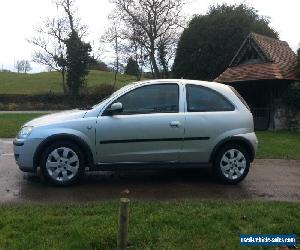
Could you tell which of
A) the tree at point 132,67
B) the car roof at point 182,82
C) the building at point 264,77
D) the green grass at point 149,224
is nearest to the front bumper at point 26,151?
the green grass at point 149,224

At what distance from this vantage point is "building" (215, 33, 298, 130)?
25.2 meters

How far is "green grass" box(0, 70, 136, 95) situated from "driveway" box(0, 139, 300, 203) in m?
37.4

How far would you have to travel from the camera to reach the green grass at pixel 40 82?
1877 inches

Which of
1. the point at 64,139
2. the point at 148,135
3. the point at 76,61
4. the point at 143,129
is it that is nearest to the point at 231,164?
the point at 148,135

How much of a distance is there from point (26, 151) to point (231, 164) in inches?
134

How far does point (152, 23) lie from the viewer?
42.1 meters

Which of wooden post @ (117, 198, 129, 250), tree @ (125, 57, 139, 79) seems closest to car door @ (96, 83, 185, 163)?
wooden post @ (117, 198, 129, 250)

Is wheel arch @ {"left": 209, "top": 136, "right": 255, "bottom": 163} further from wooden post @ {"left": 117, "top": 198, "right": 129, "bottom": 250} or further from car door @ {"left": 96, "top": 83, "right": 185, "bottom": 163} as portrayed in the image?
wooden post @ {"left": 117, "top": 198, "right": 129, "bottom": 250}

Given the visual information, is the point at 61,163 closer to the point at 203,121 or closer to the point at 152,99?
the point at 152,99

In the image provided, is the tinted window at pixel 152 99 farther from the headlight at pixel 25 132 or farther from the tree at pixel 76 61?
the tree at pixel 76 61

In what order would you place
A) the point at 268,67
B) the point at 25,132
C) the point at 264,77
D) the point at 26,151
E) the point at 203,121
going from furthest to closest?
the point at 268,67 < the point at 264,77 < the point at 203,121 < the point at 25,132 < the point at 26,151

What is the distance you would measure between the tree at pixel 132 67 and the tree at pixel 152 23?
391 centimetres

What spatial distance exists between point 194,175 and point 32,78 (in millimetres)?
54355

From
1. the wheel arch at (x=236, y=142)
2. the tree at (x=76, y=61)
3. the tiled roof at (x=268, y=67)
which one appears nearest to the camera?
the wheel arch at (x=236, y=142)
